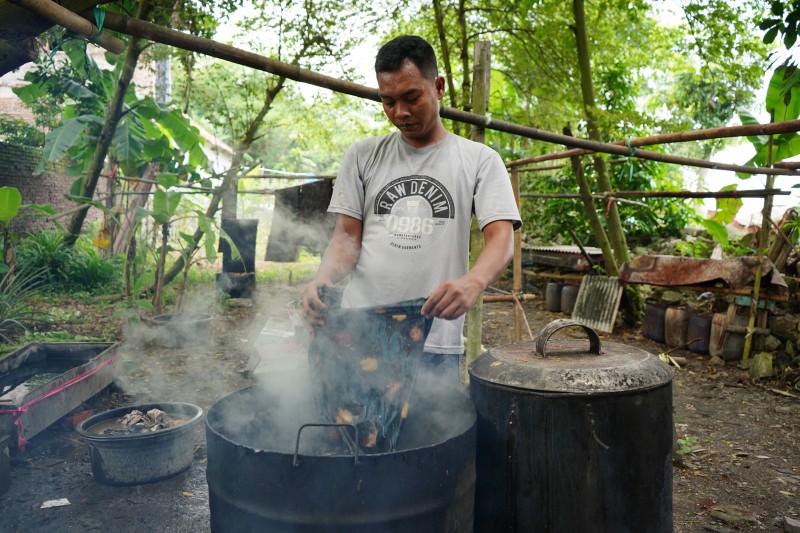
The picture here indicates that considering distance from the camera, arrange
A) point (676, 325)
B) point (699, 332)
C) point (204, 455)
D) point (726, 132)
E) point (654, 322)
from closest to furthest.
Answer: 1. point (726, 132)
2. point (204, 455)
3. point (699, 332)
4. point (676, 325)
5. point (654, 322)

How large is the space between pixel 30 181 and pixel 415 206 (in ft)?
39.5

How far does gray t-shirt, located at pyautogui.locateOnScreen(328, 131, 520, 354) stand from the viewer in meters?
2.40

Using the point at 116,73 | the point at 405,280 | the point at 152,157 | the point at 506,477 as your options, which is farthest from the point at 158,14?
the point at 506,477

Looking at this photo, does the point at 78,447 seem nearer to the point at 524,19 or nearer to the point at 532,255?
the point at 524,19

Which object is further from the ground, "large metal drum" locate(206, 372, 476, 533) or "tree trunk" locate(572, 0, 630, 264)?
"tree trunk" locate(572, 0, 630, 264)

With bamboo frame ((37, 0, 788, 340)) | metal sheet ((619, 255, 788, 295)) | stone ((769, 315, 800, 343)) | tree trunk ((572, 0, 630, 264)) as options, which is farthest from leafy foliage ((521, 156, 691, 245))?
bamboo frame ((37, 0, 788, 340))

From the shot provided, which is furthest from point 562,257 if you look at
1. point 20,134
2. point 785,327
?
point 20,134

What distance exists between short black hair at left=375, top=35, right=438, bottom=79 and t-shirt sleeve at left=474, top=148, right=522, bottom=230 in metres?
0.47

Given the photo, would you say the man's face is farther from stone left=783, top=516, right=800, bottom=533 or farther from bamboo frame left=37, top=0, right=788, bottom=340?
Answer: stone left=783, top=516, right=800, bottom=533

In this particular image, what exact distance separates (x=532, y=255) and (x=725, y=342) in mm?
5604

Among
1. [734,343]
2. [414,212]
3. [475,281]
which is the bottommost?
[734,343]

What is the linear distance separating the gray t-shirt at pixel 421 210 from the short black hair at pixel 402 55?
14.7 inches

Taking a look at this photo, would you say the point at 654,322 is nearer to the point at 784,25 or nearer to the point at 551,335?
the point at 784,25

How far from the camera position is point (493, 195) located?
2.36 meters
